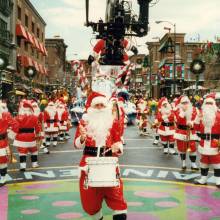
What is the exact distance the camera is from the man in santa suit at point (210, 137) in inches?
355

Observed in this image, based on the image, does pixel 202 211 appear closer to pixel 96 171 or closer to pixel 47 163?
pixel 96 171

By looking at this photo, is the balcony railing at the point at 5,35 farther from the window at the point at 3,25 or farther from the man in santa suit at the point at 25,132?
the man in santa suit at the point at 25,132

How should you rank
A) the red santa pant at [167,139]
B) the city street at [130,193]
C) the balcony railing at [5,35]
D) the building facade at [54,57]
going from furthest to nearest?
1. the building facade at [54,57]
2. the balcony railing at [5,35]
3. the red santa pant at [167,139]
4. the city street at [130,193]

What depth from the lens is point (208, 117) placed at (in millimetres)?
9117

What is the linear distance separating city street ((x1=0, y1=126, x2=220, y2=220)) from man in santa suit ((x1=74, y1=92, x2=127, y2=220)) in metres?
1.23

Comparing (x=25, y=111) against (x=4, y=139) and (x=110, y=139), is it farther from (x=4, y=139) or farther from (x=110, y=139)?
(x=110, y=139)

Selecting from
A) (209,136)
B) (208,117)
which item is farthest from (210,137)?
(208,117)

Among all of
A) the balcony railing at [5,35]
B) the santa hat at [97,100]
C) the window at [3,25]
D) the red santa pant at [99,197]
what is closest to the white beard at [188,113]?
the santa hat at [97,100]

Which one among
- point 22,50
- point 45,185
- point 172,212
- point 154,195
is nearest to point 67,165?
point 45,185

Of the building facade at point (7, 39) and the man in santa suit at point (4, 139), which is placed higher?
the building facade at point (7, 39)

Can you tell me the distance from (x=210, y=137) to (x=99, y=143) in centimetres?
391

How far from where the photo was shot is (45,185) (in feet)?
30.2

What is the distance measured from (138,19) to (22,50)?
107 feet

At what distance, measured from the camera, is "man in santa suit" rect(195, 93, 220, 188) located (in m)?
9.02
